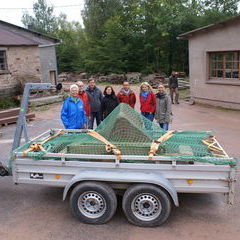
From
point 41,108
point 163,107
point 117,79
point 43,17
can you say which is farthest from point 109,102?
point 43,17

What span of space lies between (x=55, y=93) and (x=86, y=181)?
56.0 ft

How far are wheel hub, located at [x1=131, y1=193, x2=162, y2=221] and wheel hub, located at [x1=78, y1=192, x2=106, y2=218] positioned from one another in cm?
45

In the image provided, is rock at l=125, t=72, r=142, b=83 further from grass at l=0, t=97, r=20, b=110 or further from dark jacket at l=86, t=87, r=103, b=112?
dark jacket at l=86, t=87, r=103, b=112

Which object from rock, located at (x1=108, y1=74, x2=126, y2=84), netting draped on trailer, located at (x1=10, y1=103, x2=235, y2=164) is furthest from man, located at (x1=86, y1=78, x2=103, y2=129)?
rock, located at (x1=108, y1=74, x2=126, y2=84)

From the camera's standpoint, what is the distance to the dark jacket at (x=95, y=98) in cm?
855

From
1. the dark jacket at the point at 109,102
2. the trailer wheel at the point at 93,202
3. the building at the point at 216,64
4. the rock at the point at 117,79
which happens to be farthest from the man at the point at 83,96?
the rock at the point at 117,79

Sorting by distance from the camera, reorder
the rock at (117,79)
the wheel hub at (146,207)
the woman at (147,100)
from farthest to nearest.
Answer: the rock at (117,79) → the woman at (147,100) → the wheel hub at (146,207)

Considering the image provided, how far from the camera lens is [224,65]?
14.5 meters

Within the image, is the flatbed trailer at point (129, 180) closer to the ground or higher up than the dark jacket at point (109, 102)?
closer to the ground

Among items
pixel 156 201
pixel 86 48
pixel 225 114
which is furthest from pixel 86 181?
pixel 86 48

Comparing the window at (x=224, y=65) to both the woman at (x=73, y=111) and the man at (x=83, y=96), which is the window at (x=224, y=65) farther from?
the woman at (x=73, y=111)

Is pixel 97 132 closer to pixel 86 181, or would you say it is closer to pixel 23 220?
pixel 86 181

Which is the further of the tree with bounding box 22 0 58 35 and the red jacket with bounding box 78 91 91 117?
the tree with bounding box 22 0 58 35

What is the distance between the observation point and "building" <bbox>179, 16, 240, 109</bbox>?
45.3 feet
